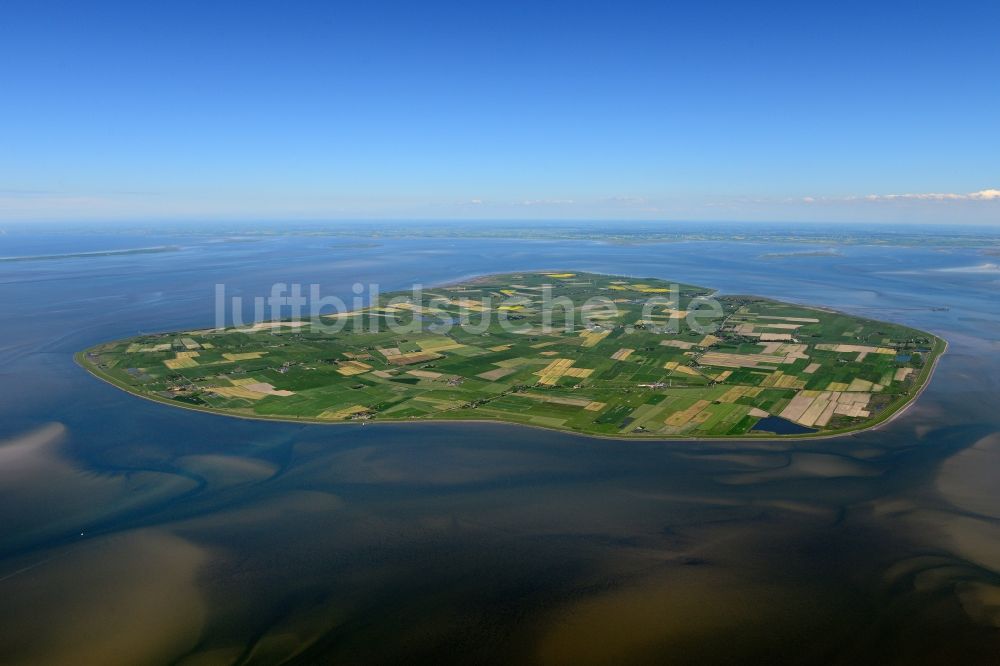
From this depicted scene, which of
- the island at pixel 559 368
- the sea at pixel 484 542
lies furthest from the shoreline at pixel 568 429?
the sea at pixel 484 542

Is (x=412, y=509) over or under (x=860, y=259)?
under

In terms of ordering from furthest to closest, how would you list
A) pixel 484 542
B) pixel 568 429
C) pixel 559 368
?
1. pixel 559 368
2. pixel 568 429
3. pixel 484 542

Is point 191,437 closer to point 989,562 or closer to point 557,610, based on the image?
point 557,610

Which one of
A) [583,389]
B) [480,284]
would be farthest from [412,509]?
[480,284]

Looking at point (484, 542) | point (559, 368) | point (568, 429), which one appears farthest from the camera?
point (559, 368)

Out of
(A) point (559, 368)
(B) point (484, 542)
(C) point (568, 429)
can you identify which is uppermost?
(A) point (559, 368)

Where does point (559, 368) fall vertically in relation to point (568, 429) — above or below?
above

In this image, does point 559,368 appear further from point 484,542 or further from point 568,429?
point 484,542

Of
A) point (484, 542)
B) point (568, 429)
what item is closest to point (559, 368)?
point (568, 429)

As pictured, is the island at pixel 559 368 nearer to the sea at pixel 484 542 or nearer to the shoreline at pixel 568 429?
the shoreline at pixel 568 429
